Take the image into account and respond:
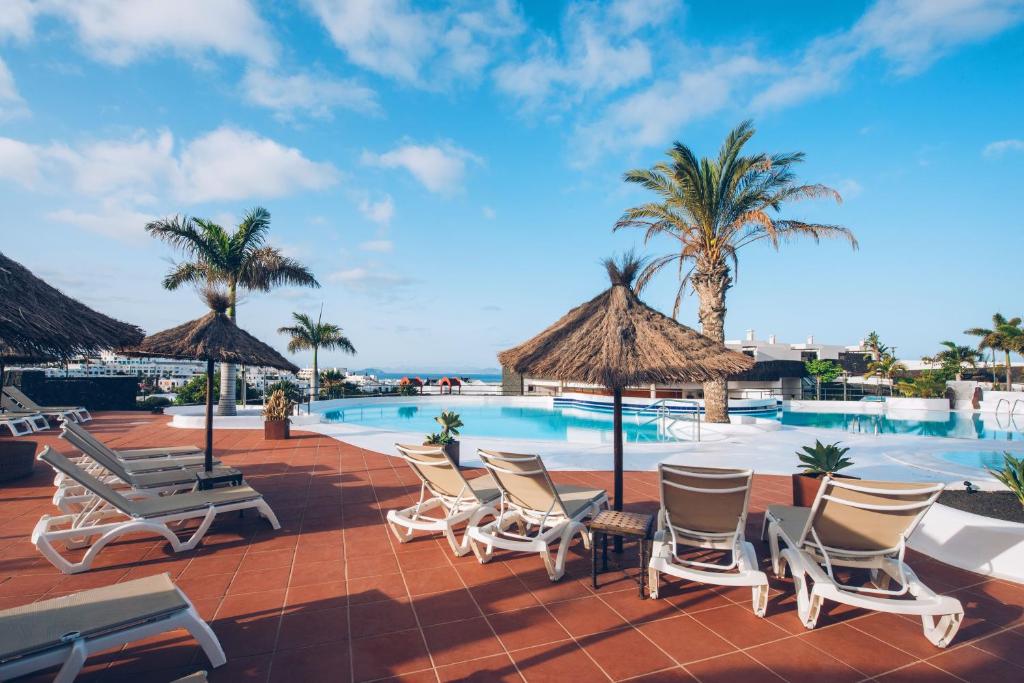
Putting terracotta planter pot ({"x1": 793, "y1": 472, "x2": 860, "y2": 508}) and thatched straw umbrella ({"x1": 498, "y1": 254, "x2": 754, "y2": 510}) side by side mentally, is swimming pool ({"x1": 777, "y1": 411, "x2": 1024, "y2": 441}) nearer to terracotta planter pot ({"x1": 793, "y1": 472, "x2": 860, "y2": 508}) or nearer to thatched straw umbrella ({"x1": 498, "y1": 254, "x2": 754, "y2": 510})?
terracotta planter pot ({"x1": 793, "y1": 472, "x2": 860, "y2": 508})

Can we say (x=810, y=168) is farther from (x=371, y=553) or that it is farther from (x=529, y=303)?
(x=529, y=303)

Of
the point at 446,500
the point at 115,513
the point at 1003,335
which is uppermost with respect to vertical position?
the point at 1003,335

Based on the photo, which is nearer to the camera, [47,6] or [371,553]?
[371,553]

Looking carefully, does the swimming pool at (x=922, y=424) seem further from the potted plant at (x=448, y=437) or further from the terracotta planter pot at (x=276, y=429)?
the terracotta planter pot at (x=276, y=429)

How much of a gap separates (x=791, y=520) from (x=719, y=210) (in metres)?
10.5

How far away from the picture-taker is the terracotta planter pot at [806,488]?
473 centimetres

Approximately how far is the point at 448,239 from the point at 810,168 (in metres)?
Result: 16.2

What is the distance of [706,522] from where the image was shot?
3.54 m

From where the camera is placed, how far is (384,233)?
842 inches

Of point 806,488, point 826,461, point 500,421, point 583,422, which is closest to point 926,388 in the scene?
point 583,422

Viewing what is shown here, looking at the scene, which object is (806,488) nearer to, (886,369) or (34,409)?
(34,409)

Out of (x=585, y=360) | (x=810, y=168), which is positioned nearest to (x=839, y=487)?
(x=585, y=360)

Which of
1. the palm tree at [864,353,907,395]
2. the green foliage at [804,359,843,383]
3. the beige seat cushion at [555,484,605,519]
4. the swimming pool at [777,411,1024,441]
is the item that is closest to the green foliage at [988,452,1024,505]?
the beige seat cushion at [555,484,605,519]

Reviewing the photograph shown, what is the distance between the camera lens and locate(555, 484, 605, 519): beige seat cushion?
4.22 meters
